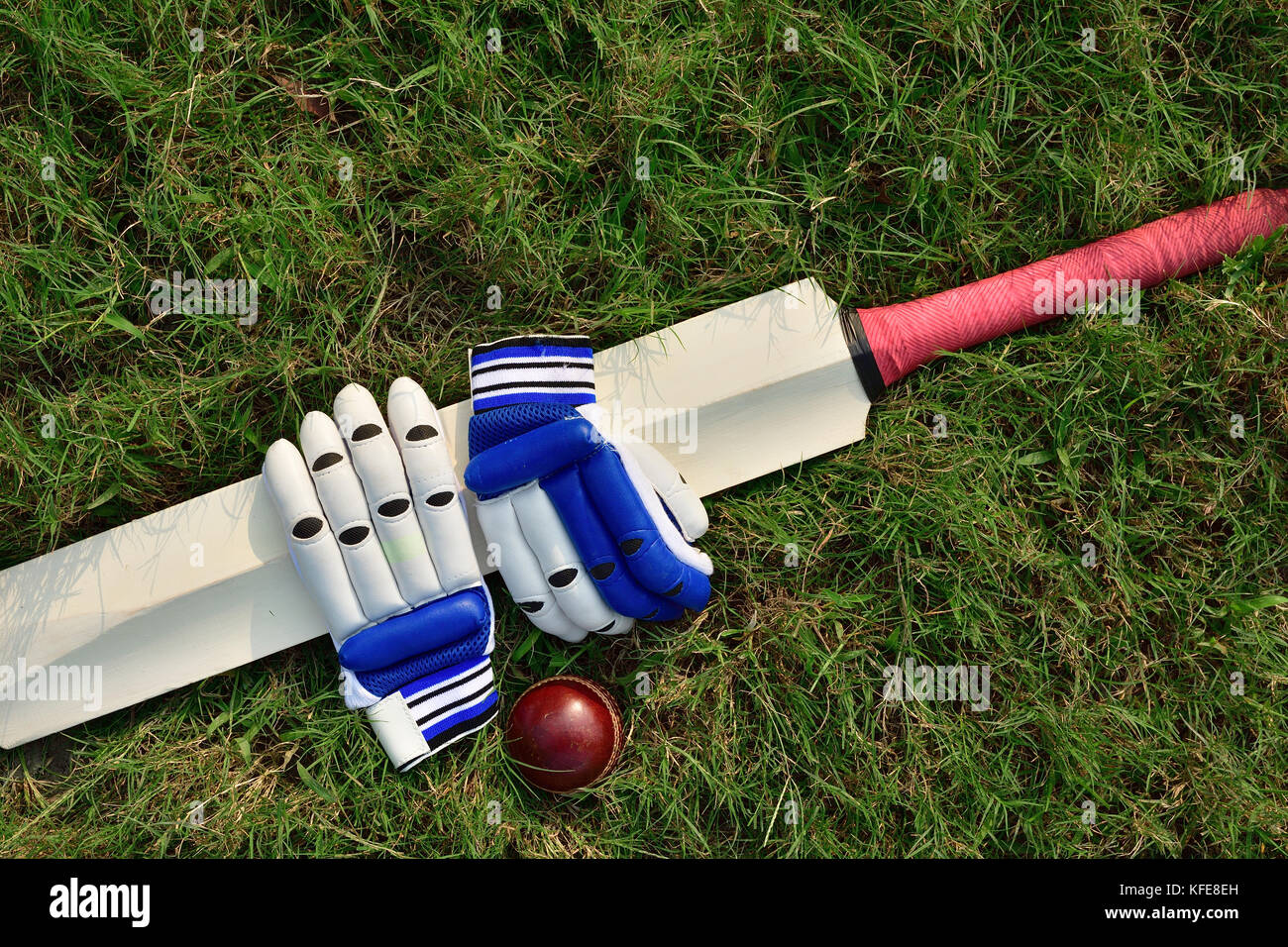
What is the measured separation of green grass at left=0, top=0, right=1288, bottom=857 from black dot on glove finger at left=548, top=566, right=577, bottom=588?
10.7 inches

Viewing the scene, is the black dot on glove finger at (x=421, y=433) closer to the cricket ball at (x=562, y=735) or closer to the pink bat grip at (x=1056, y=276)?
the cricket ball at (x=562, y=735)

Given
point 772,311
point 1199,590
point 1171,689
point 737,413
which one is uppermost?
point 772,311

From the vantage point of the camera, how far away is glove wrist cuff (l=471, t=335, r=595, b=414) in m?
2.24

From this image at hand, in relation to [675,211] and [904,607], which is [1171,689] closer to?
[904,607]

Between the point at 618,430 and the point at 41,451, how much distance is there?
61.0 inches

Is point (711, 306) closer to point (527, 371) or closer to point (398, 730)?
point (527, 371)

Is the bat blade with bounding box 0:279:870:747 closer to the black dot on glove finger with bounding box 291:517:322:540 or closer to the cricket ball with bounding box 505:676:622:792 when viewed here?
the black dot on glove finger with bounding box 291:517:322:540

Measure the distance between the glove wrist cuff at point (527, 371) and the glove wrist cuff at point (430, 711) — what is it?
70cm

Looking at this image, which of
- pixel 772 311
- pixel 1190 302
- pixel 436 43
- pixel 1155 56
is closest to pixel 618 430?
pixel 772 311

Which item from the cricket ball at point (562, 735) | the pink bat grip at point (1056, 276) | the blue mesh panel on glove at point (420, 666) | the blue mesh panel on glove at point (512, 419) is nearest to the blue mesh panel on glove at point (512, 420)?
the blue mesh panel on glove at point (512, 419)

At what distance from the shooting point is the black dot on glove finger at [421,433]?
7.29 feet

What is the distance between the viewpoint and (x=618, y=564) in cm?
220

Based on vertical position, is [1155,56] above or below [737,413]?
above

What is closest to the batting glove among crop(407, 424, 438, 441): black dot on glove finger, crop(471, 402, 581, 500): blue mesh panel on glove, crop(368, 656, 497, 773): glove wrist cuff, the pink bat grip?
crop(471, 402, 581, 500): blue mesh panel on glove
